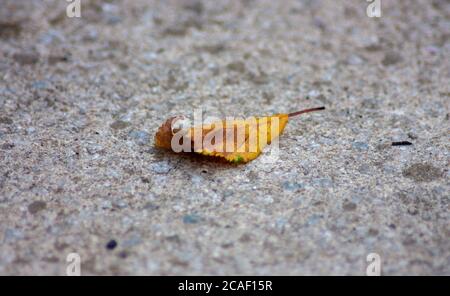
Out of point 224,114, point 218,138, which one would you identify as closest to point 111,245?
point 218,138

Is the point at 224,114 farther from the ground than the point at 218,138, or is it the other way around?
the point at 224,114

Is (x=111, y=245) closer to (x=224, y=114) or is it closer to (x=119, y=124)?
(x=119, y=124)

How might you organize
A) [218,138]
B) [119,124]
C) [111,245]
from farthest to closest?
[119,124] < [218,138] < [111,245]

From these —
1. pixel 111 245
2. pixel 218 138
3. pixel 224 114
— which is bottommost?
pixel 111 245

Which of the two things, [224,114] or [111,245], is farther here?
[224,114]

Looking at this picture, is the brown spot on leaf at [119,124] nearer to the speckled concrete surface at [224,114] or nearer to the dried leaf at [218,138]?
the speckled concrete surface at [224,114]

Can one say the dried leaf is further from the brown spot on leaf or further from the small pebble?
the small pebble

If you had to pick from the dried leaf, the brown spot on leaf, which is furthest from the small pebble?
the brown spot on leaf

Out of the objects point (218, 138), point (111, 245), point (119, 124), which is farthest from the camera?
point (119, 124)

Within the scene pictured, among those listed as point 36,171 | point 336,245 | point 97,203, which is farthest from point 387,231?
point 36,171
